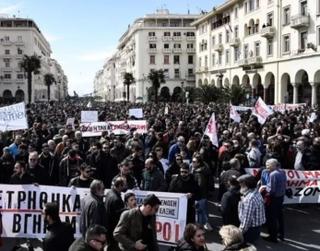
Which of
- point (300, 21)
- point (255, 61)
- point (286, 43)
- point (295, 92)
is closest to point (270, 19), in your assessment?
point (286, 43)

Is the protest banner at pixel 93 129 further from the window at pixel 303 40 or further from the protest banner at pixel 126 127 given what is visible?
the window at pixel 303 40

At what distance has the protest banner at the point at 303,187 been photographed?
39.8 feet

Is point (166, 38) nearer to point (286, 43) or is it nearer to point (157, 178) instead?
point (286, 43)

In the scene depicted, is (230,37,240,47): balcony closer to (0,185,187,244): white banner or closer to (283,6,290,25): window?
(283,6,290,25): window

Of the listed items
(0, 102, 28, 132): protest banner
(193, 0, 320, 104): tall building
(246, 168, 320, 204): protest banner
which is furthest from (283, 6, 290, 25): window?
(246, 168, 320, 204): protest banner

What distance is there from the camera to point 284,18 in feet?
161

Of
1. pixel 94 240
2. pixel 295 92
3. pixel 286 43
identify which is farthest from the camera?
pixel 286 43

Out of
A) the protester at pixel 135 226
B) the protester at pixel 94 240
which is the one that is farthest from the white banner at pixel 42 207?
the protester at pixel 94 240

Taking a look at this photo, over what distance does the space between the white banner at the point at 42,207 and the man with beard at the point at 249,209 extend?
4.39 ft

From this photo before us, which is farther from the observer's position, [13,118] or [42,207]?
[13,118]

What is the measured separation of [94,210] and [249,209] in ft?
7.81

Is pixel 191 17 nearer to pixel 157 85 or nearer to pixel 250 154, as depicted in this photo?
pixel 157 85

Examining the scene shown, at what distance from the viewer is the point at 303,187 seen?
12.1m

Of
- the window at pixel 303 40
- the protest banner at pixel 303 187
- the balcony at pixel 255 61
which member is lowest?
the protest banner at pixel 303 187
